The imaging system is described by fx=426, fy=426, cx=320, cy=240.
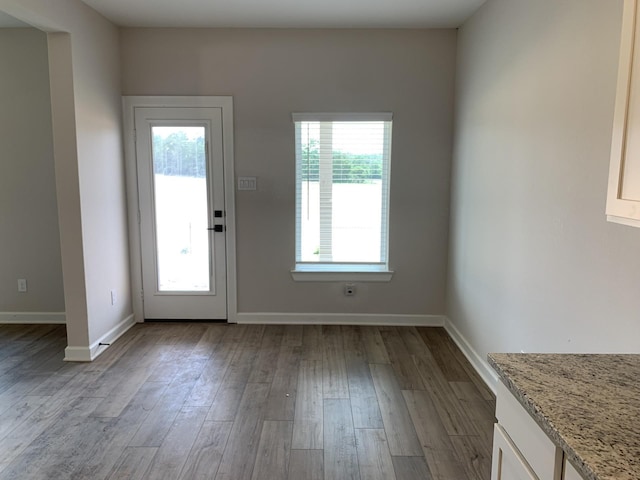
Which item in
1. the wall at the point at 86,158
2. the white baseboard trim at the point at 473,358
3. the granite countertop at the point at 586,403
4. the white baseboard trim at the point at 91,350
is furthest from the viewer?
the white baseboard trim at the point at 91,350

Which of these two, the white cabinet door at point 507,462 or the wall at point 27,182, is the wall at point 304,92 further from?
the white cabinet door at point 507,462

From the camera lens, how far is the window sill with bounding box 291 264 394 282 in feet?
13.6

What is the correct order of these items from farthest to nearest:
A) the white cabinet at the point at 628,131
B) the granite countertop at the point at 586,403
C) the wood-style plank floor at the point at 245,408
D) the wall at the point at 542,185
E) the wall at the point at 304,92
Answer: the wall at the point at 304,92
the wood-style plank floor at the point at 245,408
the wall at the point at 542,185
the white cabinet at the point at 628,131
the granite countertop at the point at 586,403

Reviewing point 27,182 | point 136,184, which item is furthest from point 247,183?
point 27,182

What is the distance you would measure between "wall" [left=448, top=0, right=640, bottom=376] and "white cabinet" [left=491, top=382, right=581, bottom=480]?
73 cm

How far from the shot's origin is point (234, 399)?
2.82m

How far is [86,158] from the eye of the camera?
3.31 metres

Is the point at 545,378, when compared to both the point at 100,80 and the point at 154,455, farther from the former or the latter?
the point at 100,80

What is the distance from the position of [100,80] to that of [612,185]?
371 centimetres

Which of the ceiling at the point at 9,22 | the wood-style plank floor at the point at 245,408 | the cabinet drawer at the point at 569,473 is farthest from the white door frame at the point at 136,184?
the cabinet drawer at the point at 569,473

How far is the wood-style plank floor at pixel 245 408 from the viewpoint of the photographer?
2189mm

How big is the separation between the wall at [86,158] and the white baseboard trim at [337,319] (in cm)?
126

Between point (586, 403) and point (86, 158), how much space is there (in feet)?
11.5

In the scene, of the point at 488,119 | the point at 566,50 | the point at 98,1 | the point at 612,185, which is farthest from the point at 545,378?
the point at 98,1
